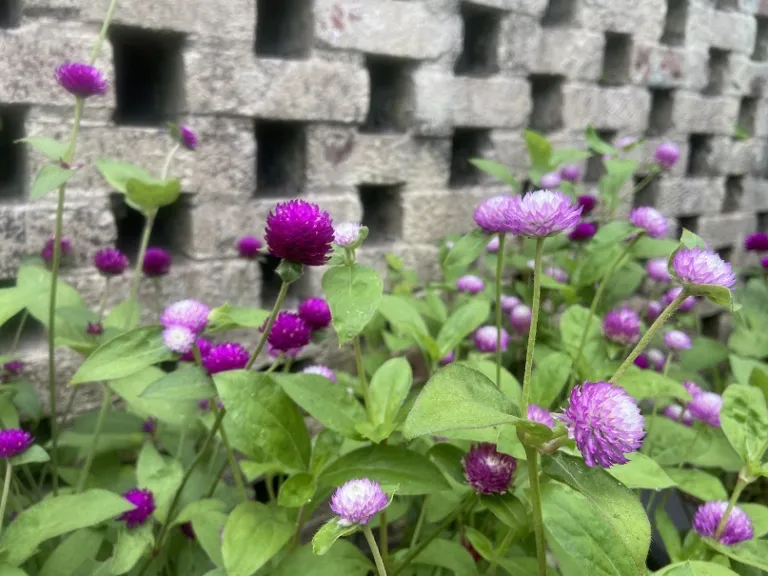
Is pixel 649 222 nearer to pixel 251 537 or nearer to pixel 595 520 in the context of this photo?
pixel 595 520

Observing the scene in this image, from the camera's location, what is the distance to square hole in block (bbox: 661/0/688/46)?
83.4 inches

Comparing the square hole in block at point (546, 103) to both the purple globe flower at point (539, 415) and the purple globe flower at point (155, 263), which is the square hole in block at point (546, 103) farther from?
the purple globe flower at point (539, 415)

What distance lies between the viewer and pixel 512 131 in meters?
1.78

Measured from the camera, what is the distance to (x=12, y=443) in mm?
747

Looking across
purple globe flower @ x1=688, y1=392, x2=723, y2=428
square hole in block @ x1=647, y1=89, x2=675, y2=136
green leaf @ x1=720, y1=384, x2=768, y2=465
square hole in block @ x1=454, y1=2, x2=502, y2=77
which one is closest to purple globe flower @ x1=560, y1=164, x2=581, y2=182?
square hole in block @ x1=454, y1=2, x2=502, y2=77

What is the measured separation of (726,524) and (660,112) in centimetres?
175

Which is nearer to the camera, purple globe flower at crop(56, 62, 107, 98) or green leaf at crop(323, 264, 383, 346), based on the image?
green leaf at crop(323, 264, 383, 346)

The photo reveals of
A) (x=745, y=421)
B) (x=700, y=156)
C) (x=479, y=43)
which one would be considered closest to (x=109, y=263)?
(x=745, y=421)

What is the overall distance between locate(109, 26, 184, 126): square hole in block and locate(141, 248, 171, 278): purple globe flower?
12.1 inches

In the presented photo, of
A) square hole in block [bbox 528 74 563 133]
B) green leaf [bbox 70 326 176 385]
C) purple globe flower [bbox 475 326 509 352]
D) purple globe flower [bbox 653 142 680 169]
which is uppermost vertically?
square hole in block [bbox 528 74 563 133]

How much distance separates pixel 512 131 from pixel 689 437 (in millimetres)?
991

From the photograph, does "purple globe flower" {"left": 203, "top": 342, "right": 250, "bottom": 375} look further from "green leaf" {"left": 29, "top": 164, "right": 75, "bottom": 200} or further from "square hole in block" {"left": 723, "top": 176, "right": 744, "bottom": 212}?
"square hole in block" {"left": 723, "top": 176, "right": 744, "bottom": 212}

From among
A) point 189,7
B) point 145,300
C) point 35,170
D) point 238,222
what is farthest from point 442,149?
point 35,170

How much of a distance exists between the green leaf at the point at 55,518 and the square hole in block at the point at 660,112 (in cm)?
205
